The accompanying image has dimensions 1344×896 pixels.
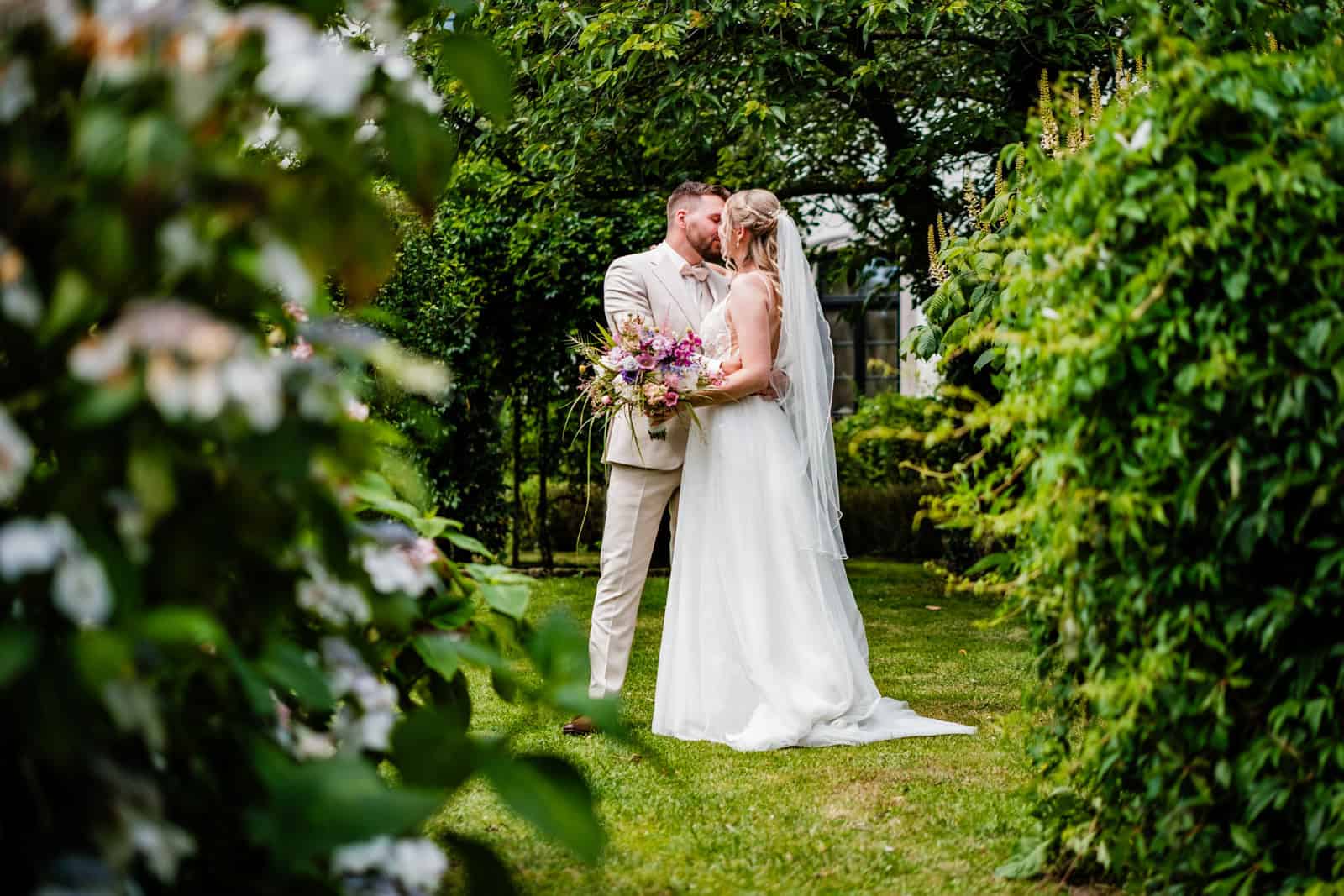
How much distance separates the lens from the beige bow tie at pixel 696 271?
5.21 metres

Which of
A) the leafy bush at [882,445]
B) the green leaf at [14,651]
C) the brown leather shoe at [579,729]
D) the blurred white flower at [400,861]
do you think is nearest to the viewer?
the green leaf at [14,651]

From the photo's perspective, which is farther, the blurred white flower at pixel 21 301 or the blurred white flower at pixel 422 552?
the blurred white flower at pixel 422 552

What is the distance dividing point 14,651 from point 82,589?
0.25ft

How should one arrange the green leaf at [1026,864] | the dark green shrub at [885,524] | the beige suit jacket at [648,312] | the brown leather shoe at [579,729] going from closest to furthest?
1. the green leaf at [1026,864]
2. the brown leather shoe at [579,729]
3. the beige suit jacket at [648,312]
4. the dark green shrub at [885,524]

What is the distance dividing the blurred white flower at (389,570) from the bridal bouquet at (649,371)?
118 inches

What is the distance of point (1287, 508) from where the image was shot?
215 cm

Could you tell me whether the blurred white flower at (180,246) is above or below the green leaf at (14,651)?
above

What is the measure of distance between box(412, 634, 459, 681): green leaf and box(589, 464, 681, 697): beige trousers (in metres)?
2.74

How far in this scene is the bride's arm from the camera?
4797 mm

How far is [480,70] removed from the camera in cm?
139

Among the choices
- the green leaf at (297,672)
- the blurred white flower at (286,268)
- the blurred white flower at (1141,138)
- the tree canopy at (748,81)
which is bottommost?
the green leaf at (297,672)

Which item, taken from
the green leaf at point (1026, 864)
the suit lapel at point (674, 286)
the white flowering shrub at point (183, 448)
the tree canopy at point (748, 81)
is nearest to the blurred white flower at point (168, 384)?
the white flowering shrub at point (183, 448)

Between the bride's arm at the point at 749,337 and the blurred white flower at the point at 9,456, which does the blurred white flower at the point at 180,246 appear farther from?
the bride's arm at the point at 749,337

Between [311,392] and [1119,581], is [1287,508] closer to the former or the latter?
[1119,581]
